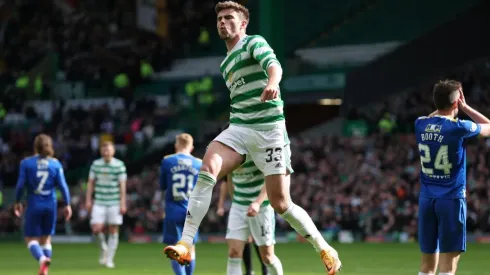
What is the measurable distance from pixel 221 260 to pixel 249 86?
11828mm

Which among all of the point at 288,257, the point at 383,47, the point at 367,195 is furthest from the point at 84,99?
the point at 288,257

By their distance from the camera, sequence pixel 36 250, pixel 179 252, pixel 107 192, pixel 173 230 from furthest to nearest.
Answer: pixel 107 192 < pixel 36 250 < pixel 173 230 < pixel 179 252

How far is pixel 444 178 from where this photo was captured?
9.60 metres

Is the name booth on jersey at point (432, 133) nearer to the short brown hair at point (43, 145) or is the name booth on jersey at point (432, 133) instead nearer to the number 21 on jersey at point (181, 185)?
the number 21 on jersey at point (181, 185)

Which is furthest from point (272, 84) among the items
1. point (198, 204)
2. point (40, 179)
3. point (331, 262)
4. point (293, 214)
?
point (40, 179)

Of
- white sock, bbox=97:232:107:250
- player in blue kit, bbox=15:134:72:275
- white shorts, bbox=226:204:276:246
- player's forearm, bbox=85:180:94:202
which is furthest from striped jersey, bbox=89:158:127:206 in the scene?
white shorts, bbox=226:204:276:246

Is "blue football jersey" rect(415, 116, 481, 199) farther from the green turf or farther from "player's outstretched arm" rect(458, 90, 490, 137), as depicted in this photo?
the green turf

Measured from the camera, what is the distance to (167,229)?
44.8 feet

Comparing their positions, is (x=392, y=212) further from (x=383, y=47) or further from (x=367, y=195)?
(x=383, y=47)

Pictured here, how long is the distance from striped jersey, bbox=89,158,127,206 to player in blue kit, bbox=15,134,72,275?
4.53 meters

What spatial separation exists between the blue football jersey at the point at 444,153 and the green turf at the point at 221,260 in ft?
21.4

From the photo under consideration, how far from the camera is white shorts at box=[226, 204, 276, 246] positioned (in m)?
11.9

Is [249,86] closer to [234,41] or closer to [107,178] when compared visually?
[234,41]

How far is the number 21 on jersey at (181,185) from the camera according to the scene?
13.6 meters
